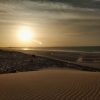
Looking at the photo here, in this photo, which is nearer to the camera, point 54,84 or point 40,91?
point 40,91

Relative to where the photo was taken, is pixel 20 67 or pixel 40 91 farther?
pixel 20 67

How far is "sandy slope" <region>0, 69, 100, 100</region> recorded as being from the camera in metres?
9.25

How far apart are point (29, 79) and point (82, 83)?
229 centimetres

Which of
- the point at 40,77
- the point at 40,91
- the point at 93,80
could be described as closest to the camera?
the point at 40,91

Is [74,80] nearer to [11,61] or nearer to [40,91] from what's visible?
[40,91]

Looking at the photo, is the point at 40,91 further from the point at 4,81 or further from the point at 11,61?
the point at 11,61

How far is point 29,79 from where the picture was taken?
42.3 feet

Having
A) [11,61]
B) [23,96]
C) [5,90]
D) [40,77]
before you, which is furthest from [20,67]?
[23,96]

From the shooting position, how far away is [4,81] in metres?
12.3

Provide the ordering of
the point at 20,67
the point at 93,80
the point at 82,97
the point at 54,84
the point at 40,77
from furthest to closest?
the point at 20,67 < the point at 40,77 < the point at 93,80 < the point at 54,84 < the point at 82,97

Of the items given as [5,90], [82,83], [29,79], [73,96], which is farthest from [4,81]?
[73,96]

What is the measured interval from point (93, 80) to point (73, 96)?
3.11m

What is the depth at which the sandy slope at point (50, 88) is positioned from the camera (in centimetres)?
925

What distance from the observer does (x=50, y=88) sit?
10.6 metres
